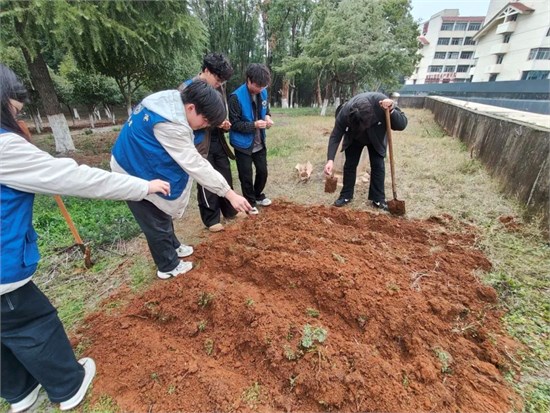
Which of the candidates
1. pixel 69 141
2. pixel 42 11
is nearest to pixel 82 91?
pixel 69 141

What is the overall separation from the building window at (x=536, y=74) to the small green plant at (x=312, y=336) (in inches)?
1127

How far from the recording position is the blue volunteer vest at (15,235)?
1.19 meters

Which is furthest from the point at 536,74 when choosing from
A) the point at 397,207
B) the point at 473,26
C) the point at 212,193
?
the point at 212,193

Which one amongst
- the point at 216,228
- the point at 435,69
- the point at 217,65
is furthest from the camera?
the point at 435,69

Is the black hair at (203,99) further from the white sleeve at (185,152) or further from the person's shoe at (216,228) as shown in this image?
the person's shoe at (216,228)

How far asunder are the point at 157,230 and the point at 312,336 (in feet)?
4.55

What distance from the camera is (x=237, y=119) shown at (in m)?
3.28

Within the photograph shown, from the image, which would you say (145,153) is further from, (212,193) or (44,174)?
(212,193)

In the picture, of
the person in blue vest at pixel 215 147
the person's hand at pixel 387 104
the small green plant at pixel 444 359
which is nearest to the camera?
the small green plant at pixel 444 359

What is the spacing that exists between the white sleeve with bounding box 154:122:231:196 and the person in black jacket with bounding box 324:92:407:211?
188 cm

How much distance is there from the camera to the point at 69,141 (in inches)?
287

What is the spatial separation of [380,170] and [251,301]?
2.54m

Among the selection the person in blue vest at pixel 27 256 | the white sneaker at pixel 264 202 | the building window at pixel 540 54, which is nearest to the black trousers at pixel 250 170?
the white sneaker at pixel 264 202

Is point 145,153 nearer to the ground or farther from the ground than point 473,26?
nearer to the ground
